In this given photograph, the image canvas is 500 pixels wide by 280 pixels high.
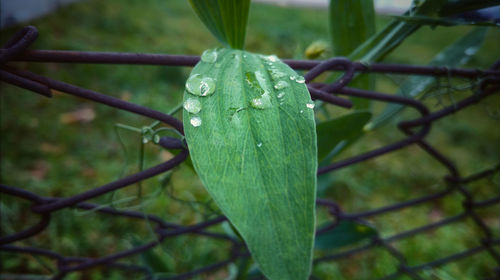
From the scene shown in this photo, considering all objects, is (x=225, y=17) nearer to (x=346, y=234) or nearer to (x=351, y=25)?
(x=351, y=25)

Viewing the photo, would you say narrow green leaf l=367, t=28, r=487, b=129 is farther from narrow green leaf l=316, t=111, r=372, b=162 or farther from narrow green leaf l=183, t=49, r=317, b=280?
narrow green leaf l=183, t=49, r=317, b=280

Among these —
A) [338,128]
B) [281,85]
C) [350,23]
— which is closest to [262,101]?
[281,85]

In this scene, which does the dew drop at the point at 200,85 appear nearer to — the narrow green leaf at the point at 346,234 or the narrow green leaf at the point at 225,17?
the narrow green leaf at the point at 225,17

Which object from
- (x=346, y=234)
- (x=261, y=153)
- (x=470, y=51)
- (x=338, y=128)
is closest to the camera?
(x=261, y=153)

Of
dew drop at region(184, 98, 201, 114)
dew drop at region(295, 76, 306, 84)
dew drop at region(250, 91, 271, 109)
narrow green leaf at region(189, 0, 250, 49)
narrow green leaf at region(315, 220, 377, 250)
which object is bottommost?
narrow green leaf at region(315, 220, 377, 250)

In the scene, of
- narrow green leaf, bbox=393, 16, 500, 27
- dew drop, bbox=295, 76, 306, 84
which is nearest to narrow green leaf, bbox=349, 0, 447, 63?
narrow green leaf, bbox=393, 16, 500, 27

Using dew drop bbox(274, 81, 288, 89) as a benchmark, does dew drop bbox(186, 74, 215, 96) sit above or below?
above
